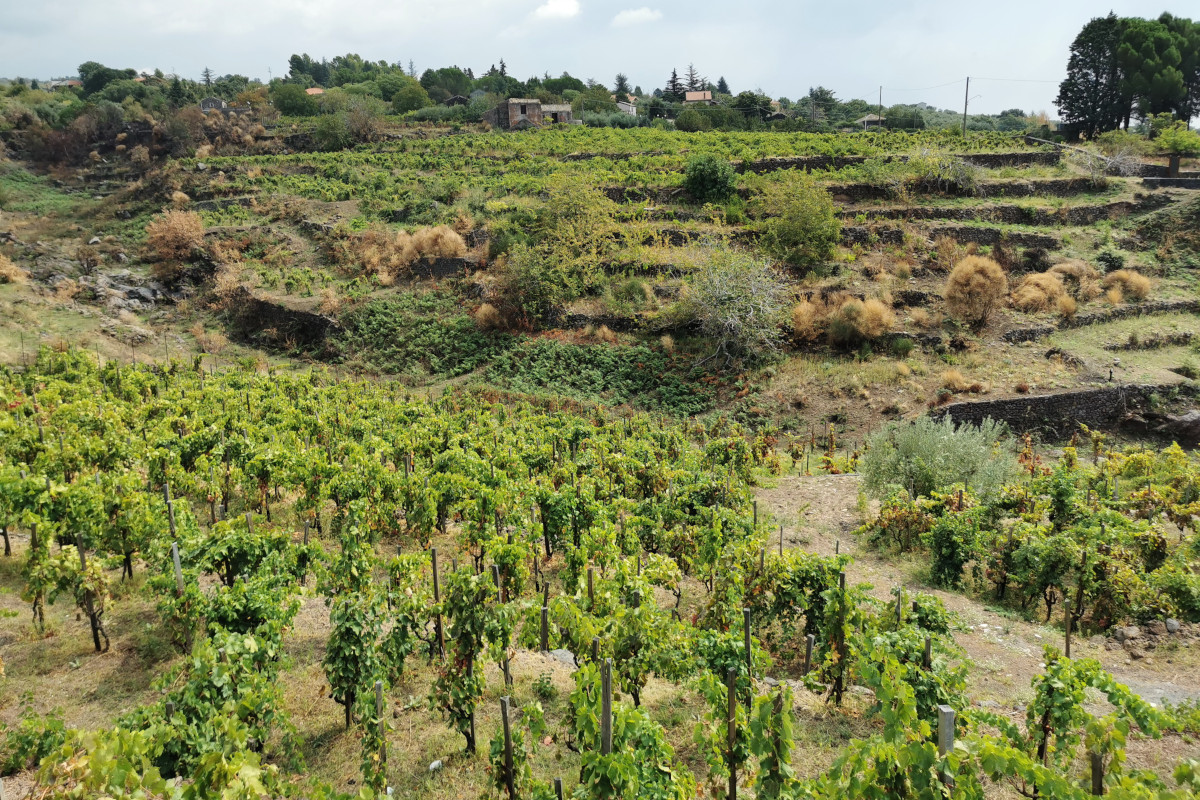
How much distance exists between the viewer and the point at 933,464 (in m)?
14.9

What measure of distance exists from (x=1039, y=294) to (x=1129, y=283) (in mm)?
4142

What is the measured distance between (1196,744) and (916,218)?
29.6 metres

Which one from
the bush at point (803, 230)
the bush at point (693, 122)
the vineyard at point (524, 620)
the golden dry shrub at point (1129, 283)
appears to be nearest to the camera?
the vineyard at point (524, 620)

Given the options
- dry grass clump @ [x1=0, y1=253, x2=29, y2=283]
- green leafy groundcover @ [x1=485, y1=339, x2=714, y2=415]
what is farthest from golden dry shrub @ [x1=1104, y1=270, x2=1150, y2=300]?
dry grass clump @ [x1=0, y1=253, x2=29, y2=283]

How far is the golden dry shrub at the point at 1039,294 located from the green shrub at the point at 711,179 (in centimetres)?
1432

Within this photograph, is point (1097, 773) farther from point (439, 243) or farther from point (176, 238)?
point (176, 238)

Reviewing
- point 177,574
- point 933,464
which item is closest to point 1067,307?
point 933,464

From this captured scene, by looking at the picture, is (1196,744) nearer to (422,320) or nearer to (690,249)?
(690,249)

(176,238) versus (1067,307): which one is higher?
(176,238)

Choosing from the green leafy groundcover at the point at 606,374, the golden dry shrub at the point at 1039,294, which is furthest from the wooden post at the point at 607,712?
the golden dry shrub at the point at 1039,294

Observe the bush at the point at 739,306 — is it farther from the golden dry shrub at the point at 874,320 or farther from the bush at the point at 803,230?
the bush at the point at 803,230

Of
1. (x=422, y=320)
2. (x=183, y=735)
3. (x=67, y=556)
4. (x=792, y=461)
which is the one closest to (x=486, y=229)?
(x=422, y=320)

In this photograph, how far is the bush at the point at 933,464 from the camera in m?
14.6

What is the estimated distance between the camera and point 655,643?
6.86m
